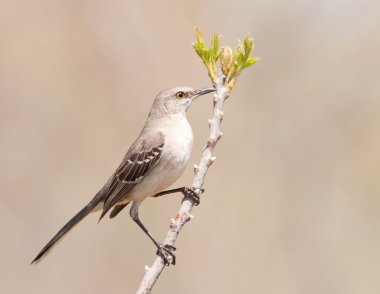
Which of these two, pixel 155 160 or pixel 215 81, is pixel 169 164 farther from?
pixel 215 81

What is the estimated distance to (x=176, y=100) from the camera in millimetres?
8055

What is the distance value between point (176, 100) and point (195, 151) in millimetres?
4483

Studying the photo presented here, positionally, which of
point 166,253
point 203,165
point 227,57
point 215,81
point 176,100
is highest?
point 176,100

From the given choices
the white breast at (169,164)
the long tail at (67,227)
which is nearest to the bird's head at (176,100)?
the white breast at (169,164)

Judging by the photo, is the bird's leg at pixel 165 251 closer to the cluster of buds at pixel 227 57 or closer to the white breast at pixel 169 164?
the white breast at pixel 169 164

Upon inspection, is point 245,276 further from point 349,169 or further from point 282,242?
point 349,169

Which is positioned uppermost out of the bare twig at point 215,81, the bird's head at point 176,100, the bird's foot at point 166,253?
the bird's head at point 176,100

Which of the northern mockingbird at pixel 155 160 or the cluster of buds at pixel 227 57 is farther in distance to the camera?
the northern mockingbird at pixel 155 160

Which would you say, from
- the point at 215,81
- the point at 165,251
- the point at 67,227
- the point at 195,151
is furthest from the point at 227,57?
the point at 195,151

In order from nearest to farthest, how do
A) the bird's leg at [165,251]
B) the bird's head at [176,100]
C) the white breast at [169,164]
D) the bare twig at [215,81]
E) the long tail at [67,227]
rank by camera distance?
the bare twig at [215,81] → the bird's leg at [165,251] → the long tail at [67,227] → the white breast at [169,164] → the bird's head at [176,100]

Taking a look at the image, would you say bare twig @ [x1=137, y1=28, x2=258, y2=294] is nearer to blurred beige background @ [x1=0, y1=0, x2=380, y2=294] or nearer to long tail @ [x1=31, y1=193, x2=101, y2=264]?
long tail @ [x1=31, y1=193, x2=101, y2=264]

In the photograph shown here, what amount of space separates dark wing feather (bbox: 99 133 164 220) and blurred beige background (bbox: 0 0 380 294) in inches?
161

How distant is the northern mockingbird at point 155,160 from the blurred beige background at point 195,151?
4043mm

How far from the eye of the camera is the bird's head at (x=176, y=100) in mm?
7988
